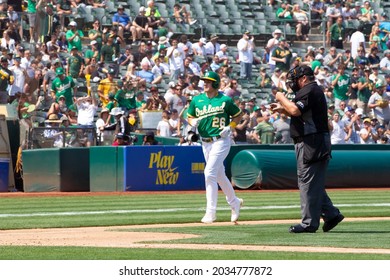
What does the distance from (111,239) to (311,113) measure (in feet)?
8.90

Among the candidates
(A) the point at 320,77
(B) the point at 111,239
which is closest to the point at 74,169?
(A) the point at 320,77

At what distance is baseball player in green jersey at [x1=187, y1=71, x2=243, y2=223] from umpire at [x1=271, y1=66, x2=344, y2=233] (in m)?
1.80

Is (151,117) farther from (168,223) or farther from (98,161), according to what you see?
(168,223)

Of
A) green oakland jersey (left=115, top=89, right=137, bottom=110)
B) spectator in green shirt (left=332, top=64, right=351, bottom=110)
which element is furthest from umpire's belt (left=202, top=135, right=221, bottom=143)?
spectator in green shirt (left=332, top=64, right=351, bottom=110)

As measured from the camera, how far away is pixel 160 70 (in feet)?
101

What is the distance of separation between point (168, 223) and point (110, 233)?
208 cm

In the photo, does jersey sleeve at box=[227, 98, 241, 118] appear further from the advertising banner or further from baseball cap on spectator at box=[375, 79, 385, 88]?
baseball cap on spectator at box=[375, 79, 385, 88]

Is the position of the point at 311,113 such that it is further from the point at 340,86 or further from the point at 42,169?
Answer: the point at 340,86

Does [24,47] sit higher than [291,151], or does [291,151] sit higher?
[24,47]

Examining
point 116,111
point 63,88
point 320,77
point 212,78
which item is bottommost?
point 116,111

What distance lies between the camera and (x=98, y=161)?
23078 mm

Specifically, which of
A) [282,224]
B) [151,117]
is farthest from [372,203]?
[151,117]

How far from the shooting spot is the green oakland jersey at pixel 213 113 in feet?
46.3

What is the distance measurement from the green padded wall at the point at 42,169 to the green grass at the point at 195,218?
5.08 feet
